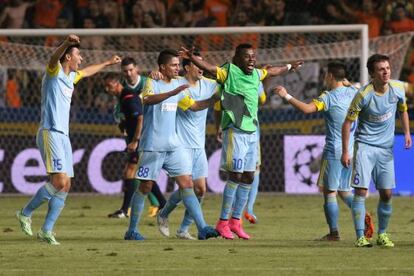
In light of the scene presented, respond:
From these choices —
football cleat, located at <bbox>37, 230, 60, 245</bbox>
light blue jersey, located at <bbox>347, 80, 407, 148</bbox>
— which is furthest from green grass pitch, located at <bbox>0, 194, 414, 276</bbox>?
light blue jersey, located at <bbox>347, 80, 407, 148</bbox>

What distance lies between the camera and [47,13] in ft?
86.3

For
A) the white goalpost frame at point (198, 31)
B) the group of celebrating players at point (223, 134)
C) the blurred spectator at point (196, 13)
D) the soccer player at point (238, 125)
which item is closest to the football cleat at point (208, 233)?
the group of celebrating players at point (223, 134)

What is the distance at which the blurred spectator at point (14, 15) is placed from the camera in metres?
Result: 25.9

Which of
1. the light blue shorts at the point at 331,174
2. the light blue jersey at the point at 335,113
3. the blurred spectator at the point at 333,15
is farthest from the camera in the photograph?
the blurred spectator at the point at 333,15

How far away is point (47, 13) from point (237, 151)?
1210 cm

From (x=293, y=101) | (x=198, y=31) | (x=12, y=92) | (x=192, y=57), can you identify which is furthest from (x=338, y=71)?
(x=12, y=92)

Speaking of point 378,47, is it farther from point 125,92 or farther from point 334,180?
point 334,180

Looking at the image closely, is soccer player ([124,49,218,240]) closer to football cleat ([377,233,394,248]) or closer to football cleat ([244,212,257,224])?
football cleat ([377,233,394,248])

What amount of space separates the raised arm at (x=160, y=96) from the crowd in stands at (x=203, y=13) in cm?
1110

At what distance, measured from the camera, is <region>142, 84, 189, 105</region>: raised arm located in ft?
45.6

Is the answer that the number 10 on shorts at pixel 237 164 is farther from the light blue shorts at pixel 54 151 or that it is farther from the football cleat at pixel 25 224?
the football cleat at pixel 25 224

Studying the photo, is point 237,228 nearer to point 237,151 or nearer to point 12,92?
point 237,151

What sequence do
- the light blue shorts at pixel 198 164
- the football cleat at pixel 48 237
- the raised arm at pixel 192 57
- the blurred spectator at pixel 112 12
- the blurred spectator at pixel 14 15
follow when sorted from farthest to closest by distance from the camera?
the blurred spectator at pixel 14 15
the blurred spectator at pixel 112 12
the light blue shorts at pixel 198 164
the football cleat at pixel 48 237
the raised arm at pixel 192 57

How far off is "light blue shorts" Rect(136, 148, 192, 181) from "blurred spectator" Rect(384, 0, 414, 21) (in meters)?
11.3
